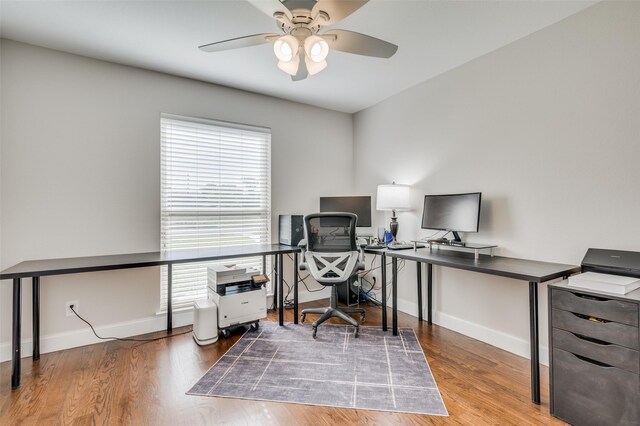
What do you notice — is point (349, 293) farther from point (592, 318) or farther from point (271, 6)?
point (271, 6)

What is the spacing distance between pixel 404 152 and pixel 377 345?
6.84 ft

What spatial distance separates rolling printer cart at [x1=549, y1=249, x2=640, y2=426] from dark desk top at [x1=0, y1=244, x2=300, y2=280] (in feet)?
7.00

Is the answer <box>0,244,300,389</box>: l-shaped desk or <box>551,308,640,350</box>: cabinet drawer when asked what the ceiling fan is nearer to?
<box>0,244,300,389</box>: l-shaped desk

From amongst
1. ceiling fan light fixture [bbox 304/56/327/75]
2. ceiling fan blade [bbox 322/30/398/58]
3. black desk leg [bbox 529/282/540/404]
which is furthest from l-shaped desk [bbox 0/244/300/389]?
black desk leg [bbox 529/282/540/404]

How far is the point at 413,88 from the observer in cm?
332

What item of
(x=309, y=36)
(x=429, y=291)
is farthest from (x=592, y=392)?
(x=309, y=36)

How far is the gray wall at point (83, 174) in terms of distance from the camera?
2.36 metres

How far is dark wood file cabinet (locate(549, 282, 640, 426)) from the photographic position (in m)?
1.42

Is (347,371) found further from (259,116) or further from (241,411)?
(259,116)

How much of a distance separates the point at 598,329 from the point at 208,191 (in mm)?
3187

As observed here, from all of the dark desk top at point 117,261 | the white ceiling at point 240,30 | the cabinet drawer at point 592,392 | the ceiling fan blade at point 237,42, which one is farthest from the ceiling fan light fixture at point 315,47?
the cabinet drawer at point 592,392

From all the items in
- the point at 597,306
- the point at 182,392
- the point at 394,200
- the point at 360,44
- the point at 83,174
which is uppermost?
the point at 360,44

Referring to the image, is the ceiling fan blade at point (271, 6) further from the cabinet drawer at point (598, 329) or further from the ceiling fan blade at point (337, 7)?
the cabinet drawer at point (598, 329)

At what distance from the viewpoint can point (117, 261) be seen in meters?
2.36
